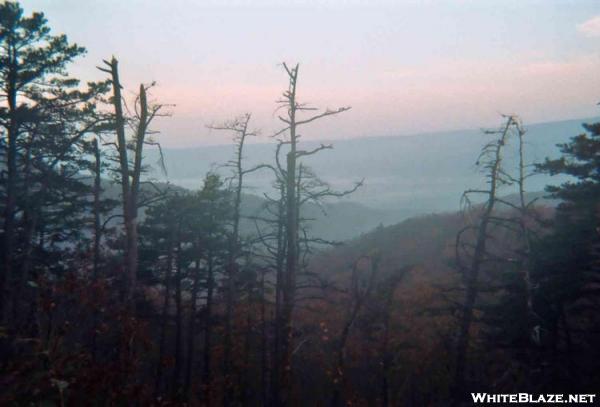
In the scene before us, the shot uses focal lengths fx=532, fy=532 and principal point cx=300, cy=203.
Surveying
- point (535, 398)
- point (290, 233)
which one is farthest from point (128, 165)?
point (535, 398)

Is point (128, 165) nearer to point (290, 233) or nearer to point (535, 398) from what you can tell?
point (290, 233)

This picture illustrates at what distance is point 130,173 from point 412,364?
613 inches

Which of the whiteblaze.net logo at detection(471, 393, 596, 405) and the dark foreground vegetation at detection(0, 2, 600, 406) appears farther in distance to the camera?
the whiteblaze.net logo at detection(471, 393, 596, 405)

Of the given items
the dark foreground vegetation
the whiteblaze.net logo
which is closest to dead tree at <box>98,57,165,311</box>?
the dark foreground vegetation

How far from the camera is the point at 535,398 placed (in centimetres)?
1389

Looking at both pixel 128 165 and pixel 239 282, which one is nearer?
pixel 128 165

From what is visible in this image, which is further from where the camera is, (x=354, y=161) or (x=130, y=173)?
(x=354, y=161)

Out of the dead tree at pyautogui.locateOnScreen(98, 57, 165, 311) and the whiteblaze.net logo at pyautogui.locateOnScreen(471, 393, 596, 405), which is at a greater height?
the dead tree at pyautogui.locateOnScreen(98, 57, 165, 311)

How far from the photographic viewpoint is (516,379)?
1706cm

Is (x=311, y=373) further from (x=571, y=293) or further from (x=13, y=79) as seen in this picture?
(x=13, y=79)

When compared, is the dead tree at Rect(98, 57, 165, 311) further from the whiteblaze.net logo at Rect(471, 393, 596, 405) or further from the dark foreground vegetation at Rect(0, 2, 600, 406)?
the whiteblaze.net logo at Rect(471, 393, 596, 405)

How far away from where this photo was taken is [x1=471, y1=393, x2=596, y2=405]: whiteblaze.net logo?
527 inches

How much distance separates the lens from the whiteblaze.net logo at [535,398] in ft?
44.0

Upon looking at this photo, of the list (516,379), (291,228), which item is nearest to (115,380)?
(291,228)
